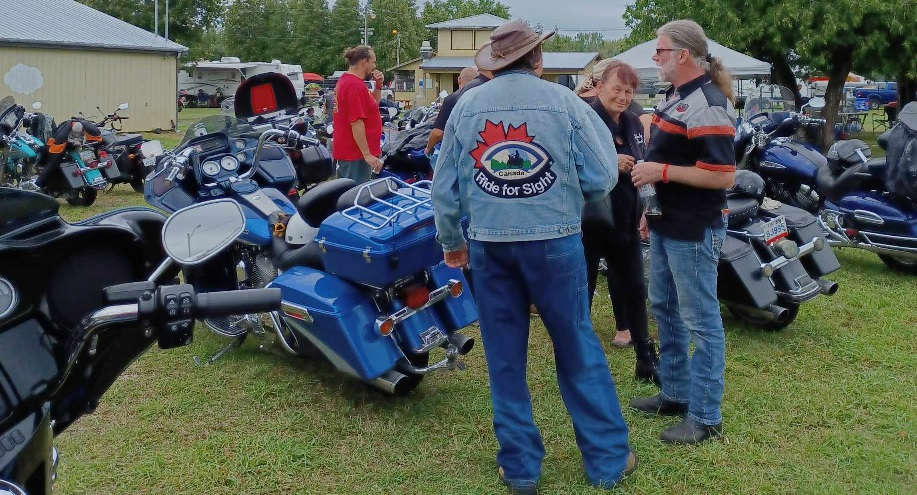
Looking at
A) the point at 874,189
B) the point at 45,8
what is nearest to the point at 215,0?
the point at 45,8

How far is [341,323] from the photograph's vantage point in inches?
140

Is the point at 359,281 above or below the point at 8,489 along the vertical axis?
below

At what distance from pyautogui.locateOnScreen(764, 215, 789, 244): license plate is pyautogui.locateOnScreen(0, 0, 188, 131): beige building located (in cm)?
2006

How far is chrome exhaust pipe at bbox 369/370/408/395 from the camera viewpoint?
374cm

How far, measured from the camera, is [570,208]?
2.96m

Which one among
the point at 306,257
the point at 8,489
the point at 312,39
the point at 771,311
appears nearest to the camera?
the point at 8,489

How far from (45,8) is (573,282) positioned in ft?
86.4

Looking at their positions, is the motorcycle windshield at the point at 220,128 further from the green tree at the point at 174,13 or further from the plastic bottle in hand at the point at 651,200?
the green tree at the point at 174,13

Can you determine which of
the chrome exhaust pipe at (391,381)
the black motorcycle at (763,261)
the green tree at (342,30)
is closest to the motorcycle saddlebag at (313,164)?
the black motorcycle at (763,261)

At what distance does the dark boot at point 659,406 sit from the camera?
12.7 feet

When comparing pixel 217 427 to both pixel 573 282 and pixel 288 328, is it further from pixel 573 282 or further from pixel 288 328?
pixel 573 282

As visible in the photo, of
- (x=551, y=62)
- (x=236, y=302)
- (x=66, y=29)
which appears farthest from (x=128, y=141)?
(x=551, y=62)

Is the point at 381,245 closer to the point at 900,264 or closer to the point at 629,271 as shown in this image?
the point at 629,271

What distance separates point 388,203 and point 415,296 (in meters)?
0.43
